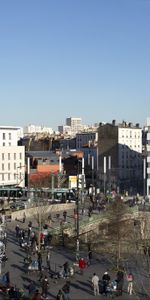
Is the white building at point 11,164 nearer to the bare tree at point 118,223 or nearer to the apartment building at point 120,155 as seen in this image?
the apartment building at point 120,155

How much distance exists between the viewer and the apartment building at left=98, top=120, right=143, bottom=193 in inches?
3851

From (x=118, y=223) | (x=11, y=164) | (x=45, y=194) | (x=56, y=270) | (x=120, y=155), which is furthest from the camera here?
(x=120, y=155)

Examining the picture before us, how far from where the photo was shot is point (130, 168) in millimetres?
102125

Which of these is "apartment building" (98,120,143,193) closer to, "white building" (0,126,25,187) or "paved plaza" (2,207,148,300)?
"white building" (0,126,25,187)

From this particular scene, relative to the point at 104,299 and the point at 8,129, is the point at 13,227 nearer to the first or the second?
the point at 104,299

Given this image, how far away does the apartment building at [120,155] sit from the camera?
321 feet

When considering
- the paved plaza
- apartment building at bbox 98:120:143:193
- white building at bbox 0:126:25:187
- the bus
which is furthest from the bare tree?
apartment building at bbox 98:120:143:193

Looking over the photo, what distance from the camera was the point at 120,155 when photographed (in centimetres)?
9962

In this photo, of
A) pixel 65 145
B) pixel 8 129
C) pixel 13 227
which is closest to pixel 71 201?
pixel 13 227

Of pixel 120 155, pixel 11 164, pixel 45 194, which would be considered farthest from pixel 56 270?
pixel 120 155

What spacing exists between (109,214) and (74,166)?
5238 centimetres

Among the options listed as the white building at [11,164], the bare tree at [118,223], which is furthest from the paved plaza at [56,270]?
the white building at [11,164]

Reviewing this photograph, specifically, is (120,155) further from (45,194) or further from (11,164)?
(45,194)

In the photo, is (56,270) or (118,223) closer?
(56,270)
